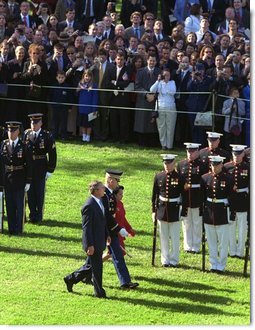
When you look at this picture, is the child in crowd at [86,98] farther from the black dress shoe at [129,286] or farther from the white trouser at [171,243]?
the black dress shoe at [129,286]

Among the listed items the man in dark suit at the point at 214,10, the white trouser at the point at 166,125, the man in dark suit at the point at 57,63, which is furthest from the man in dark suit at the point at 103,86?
the man in dark suit at the point at 214,10

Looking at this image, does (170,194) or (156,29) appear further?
(156,29)

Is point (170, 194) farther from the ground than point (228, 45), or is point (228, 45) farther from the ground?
point (228, 45)

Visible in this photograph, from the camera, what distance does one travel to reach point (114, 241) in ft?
56.9

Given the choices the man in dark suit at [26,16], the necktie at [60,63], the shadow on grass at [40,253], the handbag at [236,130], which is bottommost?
the shadow on grass at [40,253]

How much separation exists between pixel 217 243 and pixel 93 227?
2.61m

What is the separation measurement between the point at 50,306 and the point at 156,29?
1105 cm

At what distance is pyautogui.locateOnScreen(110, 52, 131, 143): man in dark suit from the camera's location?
24562mm

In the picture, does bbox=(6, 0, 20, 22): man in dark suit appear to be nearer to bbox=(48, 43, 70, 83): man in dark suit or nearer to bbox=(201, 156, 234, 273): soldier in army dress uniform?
bbox=(48, 43, 70, 83): man in dark suit

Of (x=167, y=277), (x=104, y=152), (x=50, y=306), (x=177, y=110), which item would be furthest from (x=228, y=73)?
(x=50, y=306)

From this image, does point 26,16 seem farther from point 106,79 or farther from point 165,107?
point 165,107

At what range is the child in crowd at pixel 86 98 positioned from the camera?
80.9 ft

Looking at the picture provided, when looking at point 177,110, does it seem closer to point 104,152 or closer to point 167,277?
point 104,152

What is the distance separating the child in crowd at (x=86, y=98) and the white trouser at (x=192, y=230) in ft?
19.3
